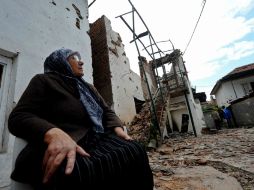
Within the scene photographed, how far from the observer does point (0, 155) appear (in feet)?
7.32

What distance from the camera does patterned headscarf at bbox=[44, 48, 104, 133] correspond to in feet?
4.18

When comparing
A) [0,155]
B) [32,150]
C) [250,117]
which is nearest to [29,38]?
[0,155]

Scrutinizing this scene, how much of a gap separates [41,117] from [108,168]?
0.52 metres

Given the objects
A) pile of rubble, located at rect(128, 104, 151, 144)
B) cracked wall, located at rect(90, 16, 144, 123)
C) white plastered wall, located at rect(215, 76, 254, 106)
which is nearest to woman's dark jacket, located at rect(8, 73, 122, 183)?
pile of rubble, located at rect(128, 104, 151, 144)

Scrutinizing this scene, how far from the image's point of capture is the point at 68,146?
0.86 meters

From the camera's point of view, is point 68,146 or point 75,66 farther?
point 75,66

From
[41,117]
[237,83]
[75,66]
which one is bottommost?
[41,117]

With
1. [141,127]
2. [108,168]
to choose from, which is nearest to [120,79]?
[141,127]

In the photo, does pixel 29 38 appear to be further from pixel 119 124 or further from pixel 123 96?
pixel 123 96

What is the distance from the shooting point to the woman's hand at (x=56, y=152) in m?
0.79

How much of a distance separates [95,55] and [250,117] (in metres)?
10.6

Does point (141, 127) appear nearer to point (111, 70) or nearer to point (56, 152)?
point (111, 70)

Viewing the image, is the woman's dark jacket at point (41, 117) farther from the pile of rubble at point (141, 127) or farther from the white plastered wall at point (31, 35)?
the pile of rubble at point (141, 127)

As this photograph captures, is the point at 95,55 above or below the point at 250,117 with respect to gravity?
above
